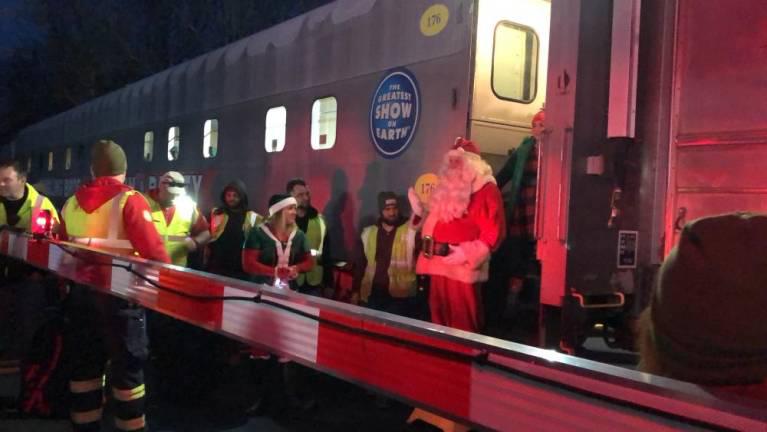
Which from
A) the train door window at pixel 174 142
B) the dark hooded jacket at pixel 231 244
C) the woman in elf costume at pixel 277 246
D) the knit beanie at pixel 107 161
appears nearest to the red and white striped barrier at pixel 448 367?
the knit beanie at pixel 107 161

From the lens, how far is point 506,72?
Result: 5.68 meters

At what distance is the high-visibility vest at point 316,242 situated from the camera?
6.09 m

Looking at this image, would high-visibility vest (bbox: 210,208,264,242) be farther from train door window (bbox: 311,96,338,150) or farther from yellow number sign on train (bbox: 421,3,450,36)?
yellow number sign on train (bbox: 421,3,450,36)

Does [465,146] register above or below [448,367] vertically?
above

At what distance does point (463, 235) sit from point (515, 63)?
1857mm

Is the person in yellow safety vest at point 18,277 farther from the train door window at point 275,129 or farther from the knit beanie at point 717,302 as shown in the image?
the knit beanie at point 717,302

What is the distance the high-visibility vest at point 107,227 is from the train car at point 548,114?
7.72 feet

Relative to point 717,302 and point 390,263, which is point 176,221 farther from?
point 717,302

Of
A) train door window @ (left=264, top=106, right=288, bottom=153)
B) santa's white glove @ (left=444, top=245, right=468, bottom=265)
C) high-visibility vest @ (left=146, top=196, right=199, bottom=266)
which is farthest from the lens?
train door window @ (left=264, top=106, right=288, bottom=153)

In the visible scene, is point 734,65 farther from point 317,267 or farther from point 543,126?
point 317,267

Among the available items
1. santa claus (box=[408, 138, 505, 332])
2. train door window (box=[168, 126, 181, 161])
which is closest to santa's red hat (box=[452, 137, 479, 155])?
santa claus (box=[408, 138, 505, 332])

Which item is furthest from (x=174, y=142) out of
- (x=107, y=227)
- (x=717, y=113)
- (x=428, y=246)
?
(x=717, y=113)

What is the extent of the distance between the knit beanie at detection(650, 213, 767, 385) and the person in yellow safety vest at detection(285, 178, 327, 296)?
188 inches

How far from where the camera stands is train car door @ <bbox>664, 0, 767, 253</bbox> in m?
3.76
